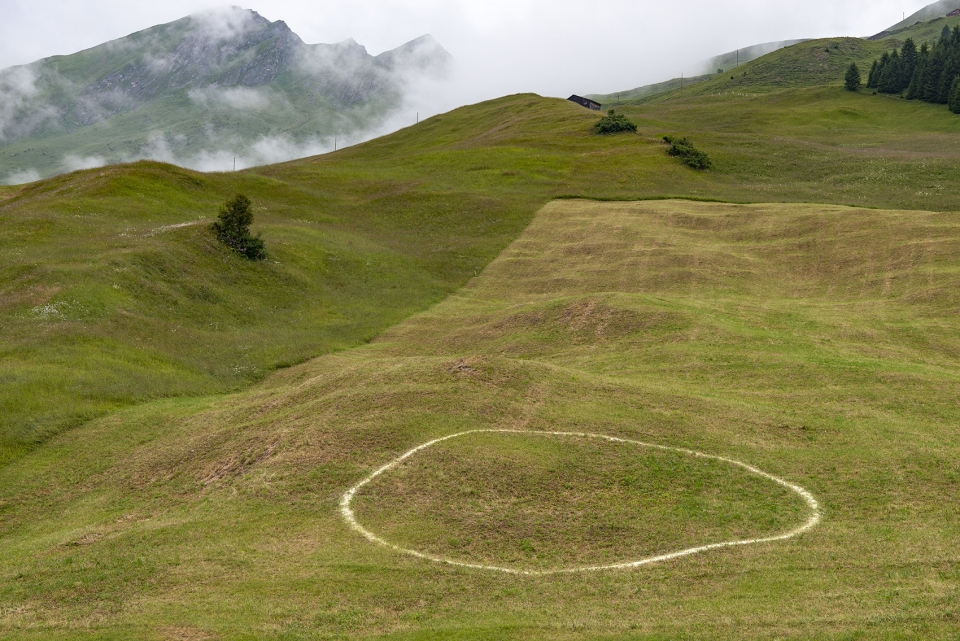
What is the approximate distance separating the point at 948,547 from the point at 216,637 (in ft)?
59.2

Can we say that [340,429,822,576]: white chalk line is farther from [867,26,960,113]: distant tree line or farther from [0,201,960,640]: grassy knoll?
Result: [867,26,960,113]: distant tree line

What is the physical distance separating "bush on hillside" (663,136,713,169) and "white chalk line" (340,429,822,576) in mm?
77796

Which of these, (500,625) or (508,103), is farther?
(508,103)

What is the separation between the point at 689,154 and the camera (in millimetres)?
98312

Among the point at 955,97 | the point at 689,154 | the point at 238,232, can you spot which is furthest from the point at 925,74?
the point at 238,232

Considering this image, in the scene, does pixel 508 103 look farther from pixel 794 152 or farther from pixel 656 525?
pixel 656 525

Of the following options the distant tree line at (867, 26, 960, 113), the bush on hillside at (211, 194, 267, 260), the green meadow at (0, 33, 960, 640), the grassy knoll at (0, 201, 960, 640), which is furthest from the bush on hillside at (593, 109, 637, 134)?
the grassy knoll at (0, 201, 960, 640)

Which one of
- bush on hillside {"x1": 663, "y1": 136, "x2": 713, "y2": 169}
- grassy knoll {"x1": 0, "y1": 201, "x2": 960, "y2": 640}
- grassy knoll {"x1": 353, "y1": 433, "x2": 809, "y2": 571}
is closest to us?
grassy knoll {"x1": 0, "y1": 201, "x2": 960, "y2": 640}

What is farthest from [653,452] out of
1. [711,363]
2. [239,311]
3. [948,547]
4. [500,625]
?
[239,311]

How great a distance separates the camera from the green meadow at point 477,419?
17.3 m

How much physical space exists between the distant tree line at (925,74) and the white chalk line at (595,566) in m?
136

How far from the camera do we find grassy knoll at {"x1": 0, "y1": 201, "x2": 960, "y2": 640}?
54.3ft

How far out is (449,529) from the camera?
2081 centimetres

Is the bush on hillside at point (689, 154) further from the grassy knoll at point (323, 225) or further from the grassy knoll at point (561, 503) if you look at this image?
the grassy knoll at point (561, 503)
